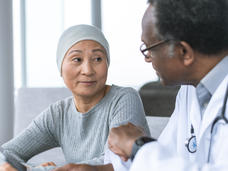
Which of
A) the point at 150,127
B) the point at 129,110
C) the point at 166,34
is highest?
the point at 166,34

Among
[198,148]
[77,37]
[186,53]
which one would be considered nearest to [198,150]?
[198,148]

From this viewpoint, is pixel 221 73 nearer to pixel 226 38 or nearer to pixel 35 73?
pixel 226 38

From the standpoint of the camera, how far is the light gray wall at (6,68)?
11.7 ft

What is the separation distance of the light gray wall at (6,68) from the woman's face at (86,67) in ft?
6.44

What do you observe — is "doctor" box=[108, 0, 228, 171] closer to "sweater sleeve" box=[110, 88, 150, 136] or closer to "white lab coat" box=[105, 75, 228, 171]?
"white lab coat" box=[105, 75, 228, 171]

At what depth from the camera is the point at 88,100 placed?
182cm

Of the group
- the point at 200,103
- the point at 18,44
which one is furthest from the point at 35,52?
the point at 200,103

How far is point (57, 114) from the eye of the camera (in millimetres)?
1878

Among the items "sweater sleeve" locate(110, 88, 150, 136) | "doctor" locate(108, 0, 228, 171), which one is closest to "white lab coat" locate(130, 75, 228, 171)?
"doctor" locate(108, 0, 228, 171)

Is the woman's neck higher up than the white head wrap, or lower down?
lower down

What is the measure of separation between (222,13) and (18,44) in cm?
395

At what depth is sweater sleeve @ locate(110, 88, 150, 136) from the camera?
161cm

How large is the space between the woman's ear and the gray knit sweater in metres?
0.59

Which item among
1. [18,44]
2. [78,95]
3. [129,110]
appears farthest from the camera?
[18,44]
